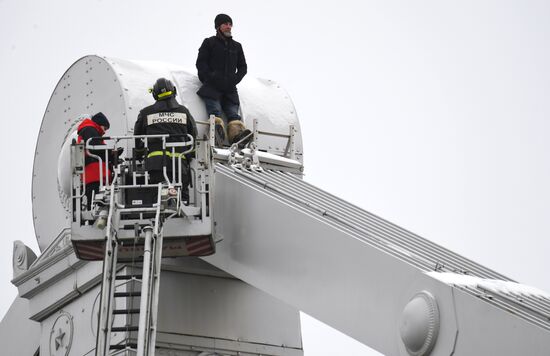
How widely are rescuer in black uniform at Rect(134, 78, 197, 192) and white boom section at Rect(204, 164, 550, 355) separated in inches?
26.0

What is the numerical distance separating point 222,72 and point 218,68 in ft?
0.29

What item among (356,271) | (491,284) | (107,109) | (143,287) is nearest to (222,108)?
(107,109)

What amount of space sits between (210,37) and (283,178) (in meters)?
3.24

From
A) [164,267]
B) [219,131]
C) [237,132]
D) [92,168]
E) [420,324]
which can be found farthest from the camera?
[237,132]

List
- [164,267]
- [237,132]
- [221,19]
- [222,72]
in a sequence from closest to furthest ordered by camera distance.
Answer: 1. [164,267]
2. [237,132]
3. [222,72]
4. [221,19]

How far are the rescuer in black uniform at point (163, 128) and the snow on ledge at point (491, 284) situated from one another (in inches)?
162

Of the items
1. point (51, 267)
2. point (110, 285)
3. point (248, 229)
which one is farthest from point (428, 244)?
point (51, 267)

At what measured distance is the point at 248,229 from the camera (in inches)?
547

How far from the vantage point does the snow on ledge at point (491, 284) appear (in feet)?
34.7

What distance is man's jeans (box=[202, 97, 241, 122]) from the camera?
664 inches

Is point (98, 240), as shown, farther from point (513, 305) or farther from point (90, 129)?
point (513, 305)

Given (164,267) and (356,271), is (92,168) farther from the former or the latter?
(356,271)

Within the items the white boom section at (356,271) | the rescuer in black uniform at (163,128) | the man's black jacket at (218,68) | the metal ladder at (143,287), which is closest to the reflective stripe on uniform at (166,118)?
the rescuer in black uniform at (163,128)

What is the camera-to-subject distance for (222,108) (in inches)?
677
